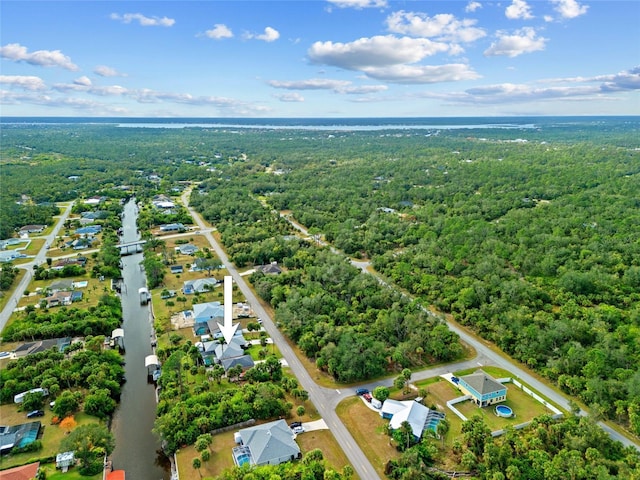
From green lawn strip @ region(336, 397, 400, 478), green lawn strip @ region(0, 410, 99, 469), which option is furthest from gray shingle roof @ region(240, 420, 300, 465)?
green lawn strip @ region(0, 410, 99, 469)

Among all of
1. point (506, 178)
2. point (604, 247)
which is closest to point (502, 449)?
point (604, 247)

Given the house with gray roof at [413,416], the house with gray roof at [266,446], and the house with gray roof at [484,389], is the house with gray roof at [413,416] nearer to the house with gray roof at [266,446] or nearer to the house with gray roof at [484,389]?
the house with gray roof at [484,389]

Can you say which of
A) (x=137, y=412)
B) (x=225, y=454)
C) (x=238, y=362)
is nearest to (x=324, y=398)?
(x=238, y=362)

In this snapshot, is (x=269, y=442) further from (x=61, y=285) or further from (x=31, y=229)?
(x=31, y=229)

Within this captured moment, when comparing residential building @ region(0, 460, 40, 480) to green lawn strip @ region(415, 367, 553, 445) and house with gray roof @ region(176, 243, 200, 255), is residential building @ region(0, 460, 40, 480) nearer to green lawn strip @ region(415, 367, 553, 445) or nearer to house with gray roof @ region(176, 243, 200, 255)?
green lawn strip @ region(415, 367, 553, 445)

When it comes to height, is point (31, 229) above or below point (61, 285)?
above
